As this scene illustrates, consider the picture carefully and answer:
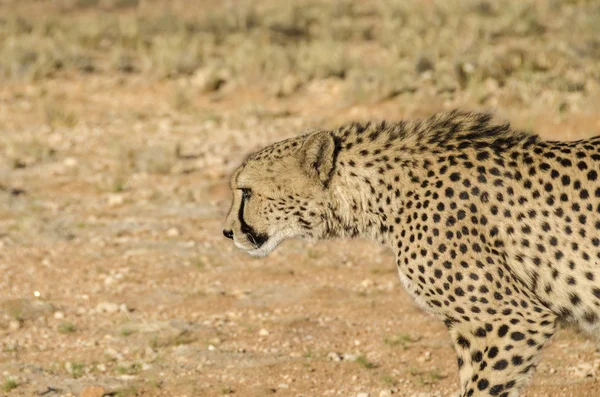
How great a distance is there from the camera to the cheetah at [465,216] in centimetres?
430

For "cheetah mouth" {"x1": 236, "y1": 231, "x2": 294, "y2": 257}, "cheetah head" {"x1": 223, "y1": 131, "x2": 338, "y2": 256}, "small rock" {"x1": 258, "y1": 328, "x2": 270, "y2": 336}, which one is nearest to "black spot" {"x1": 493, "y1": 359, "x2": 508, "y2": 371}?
"cheetah head" {"x1": 223, "y1": 131, "x2": 338, "y2": 256}

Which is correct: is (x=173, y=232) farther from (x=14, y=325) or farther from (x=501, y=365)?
(x=501, y=365)

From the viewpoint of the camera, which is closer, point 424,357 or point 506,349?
point 506,349

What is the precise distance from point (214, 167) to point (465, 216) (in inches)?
198

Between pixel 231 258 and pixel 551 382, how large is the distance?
2705 mm

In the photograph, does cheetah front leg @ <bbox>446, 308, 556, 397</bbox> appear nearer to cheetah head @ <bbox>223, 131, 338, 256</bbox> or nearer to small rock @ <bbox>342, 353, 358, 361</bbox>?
cheetah head @ <bbox>223, 131, 338, 256</bbox>

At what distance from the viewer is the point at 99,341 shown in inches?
241

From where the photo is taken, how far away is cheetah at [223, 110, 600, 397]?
14.1 ft

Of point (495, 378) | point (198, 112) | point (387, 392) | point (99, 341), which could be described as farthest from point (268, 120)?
point (495, 378)

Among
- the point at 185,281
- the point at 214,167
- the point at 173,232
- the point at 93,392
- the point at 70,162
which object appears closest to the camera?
the point at 93,392

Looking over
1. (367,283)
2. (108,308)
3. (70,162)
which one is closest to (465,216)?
(367,283)

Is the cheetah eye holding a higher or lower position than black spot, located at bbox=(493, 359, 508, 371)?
higher

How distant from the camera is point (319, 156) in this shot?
4789mm

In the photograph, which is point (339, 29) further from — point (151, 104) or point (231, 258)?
point (231, 258)
